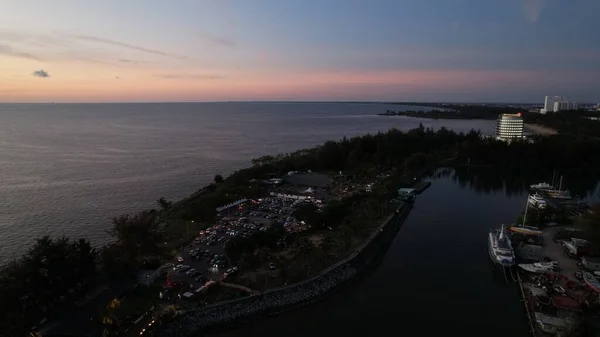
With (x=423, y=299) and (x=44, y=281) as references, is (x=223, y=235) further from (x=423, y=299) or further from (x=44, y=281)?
(x=423, y=299)

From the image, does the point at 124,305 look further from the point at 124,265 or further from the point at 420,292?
the point at 420,292

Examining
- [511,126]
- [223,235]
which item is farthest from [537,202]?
[511,126]

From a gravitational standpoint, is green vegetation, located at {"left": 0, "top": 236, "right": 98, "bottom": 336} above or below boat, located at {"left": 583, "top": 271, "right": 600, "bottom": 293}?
above

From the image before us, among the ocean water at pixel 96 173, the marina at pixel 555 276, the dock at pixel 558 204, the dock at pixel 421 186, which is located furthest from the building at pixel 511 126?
the marina at pixel 555 276

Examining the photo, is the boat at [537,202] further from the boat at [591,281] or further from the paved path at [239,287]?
the paved path at [239,287]

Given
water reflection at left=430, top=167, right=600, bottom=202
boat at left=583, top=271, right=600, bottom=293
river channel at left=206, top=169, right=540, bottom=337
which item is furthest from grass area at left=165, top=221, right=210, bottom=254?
water reflection at left=430, top=167, right=600, bottom=202

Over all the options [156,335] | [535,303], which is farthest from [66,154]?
[535,303]

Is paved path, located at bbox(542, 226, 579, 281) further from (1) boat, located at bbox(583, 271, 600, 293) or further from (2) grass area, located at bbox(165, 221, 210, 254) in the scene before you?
(2) grass area, located at bbox(165, 221, 210, 254)
